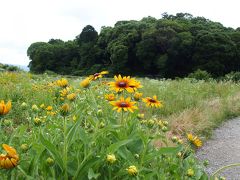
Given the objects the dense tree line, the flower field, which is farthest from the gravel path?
the dense tree line

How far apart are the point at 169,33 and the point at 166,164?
33.8 m

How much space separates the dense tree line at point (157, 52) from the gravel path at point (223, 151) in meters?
27.6

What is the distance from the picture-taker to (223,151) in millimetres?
4977

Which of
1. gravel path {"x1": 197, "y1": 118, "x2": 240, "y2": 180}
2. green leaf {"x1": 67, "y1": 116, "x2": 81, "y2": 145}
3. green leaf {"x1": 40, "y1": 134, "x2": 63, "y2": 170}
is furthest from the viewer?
gravel path {"x1": 197, "y1": 118, "x2": 240, "y2": 180}

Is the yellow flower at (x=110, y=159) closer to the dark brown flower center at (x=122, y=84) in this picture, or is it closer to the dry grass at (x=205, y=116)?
the dark brown flower center at (x=122, y=84)

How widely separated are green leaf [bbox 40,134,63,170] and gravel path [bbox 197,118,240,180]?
2.76 m

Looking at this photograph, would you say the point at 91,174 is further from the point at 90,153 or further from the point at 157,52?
the point at 157,52

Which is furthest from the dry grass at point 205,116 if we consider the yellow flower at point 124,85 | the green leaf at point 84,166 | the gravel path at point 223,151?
the green leaf at point 84,166

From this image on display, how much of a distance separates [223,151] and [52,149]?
3755 mm

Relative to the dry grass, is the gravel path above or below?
below

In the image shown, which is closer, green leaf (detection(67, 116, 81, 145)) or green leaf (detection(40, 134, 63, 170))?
green leaf (detection(40, 134, 63, 170))

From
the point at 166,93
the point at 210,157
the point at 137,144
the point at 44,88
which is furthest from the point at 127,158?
the point at 166,93

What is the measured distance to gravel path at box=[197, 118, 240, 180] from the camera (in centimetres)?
424

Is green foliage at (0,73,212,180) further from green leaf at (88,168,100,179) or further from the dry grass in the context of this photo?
the dry grass
